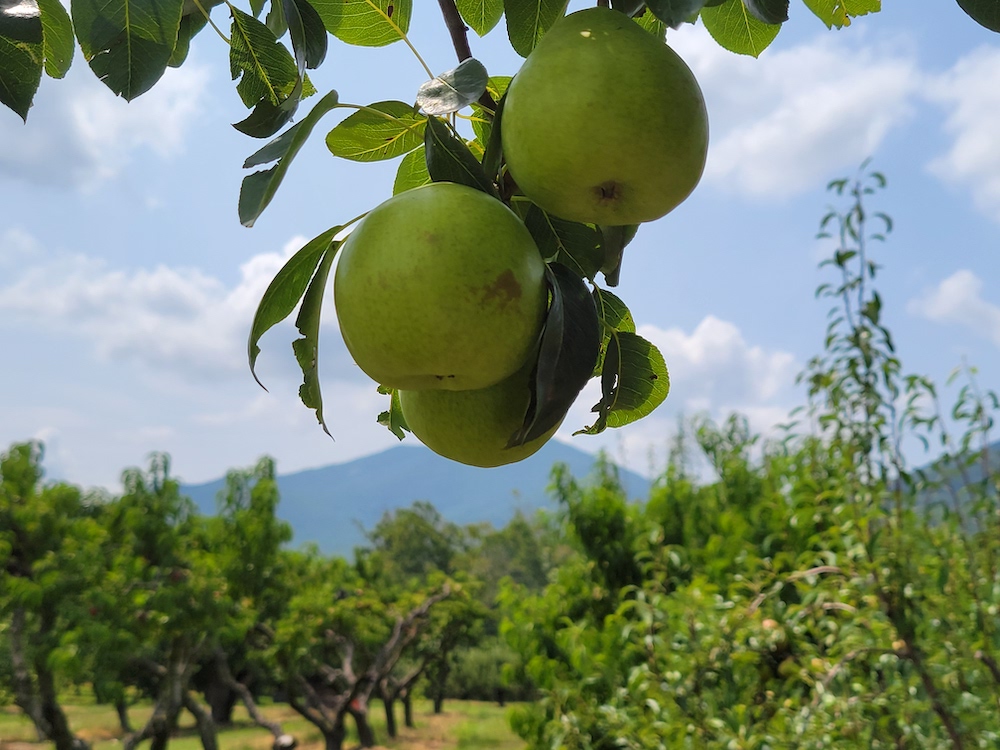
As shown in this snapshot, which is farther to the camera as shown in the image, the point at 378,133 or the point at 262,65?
the point at 262,65

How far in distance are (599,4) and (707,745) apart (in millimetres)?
1786

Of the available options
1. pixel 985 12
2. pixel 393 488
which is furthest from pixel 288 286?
pixel 393 488

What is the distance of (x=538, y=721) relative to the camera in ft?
12.6

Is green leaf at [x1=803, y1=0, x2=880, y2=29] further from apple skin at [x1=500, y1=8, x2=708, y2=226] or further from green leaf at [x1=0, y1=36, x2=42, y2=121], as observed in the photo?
green leaf at [x1=0, y1=36, x2=42, y2=121]

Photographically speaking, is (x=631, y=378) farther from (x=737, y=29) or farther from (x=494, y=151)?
(x=737, y=29)

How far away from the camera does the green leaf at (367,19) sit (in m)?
0.65

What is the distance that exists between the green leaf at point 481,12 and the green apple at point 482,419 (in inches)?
11.7

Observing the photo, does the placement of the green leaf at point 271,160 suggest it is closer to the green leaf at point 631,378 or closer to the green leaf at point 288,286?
the green leaf at point 288,286

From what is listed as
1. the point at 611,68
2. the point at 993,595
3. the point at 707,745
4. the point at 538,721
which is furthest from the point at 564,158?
the point at 538,721

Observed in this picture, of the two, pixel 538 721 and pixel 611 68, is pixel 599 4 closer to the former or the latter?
pixel 611 68

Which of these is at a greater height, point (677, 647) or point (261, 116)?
point (261, 116)

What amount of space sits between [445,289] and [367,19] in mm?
323

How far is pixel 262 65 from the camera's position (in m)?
0.71

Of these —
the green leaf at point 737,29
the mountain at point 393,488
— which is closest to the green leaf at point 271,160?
the green leaf at point 737,29
